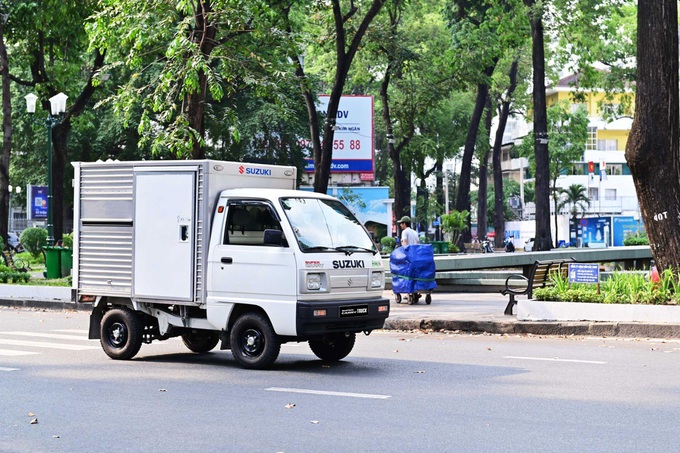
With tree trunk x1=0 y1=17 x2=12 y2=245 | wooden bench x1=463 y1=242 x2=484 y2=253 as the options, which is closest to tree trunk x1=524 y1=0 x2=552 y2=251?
wooden bench x1=463 y1=242 x2=484 y2=253

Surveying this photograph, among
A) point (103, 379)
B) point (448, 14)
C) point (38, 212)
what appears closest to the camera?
point (103, 379)

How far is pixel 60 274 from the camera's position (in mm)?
27750

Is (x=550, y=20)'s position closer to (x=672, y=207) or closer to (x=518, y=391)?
(x=672, y=207)

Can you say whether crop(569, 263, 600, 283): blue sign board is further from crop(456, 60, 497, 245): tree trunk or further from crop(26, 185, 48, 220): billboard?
crop(26, 185, 48, 220): billboard

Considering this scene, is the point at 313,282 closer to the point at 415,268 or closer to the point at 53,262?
the point at 415,268

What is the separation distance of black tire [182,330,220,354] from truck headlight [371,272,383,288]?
244 centimetres

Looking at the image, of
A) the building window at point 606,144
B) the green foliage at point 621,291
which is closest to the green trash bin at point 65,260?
the green foliage at point 621,291

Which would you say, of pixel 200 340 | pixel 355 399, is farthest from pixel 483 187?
pixel 355 399

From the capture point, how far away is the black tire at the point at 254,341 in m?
11.5

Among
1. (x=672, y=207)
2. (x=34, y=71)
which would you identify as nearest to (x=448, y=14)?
(x=34, y=71)

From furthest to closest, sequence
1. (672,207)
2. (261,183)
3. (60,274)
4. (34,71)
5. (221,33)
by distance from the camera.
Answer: (34,71) < (60,274) < (221,33) < (672,207) < (261,183)

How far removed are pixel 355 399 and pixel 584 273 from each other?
779 cm

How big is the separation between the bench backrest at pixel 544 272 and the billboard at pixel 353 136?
39.9 m

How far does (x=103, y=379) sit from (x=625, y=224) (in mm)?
62215
